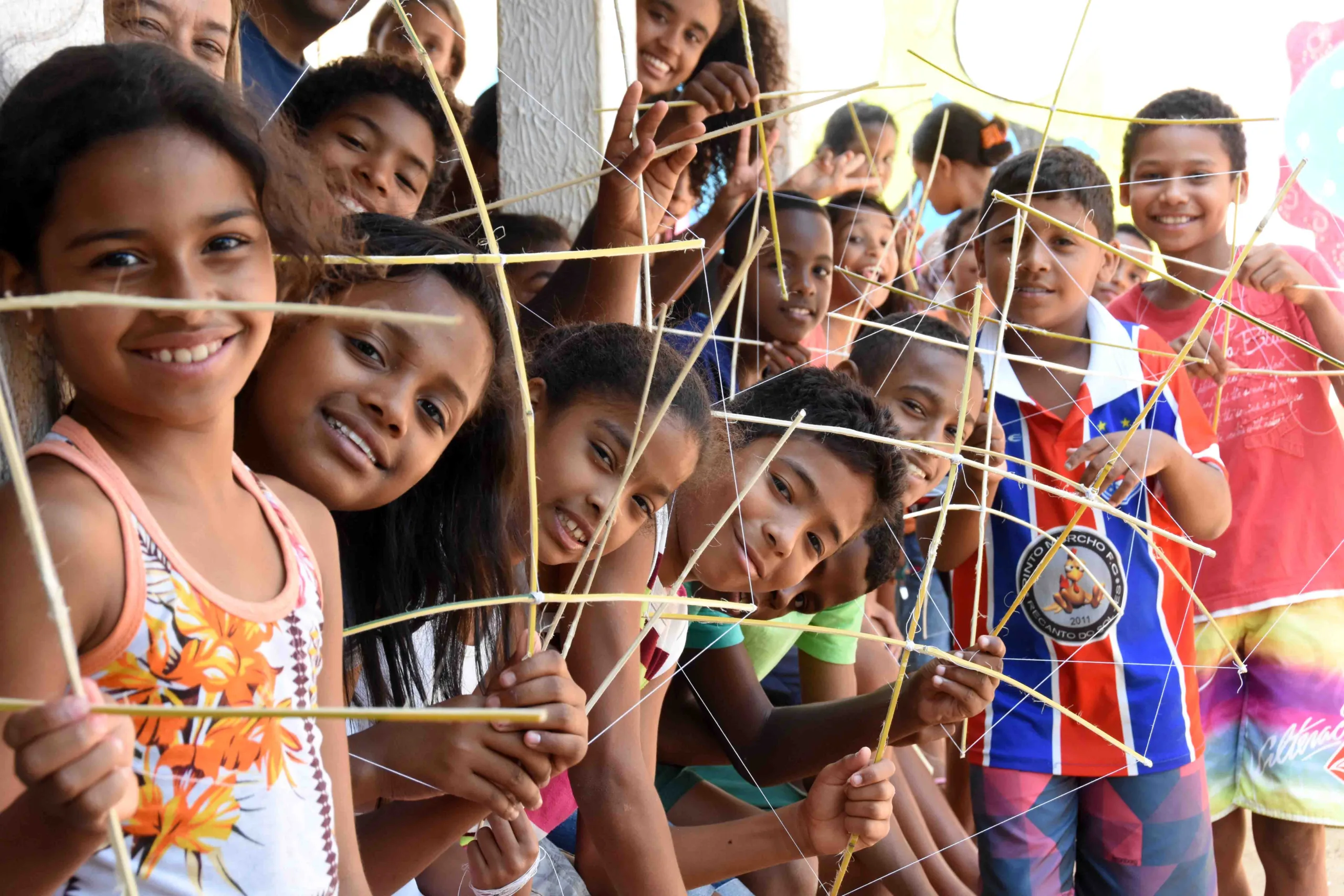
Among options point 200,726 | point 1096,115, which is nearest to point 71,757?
point 200,726

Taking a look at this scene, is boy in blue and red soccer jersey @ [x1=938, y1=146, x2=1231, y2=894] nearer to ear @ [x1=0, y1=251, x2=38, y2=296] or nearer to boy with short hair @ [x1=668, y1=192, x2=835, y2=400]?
boy with short hair @ [x1=668, y1=192, x2=835, y2=400]

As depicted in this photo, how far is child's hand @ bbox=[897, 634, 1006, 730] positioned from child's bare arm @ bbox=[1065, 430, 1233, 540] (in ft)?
0.85

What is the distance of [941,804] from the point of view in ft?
5.70

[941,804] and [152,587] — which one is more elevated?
[152,587]

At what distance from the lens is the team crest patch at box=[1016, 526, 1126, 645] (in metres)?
1.44

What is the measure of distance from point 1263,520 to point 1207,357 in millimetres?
295

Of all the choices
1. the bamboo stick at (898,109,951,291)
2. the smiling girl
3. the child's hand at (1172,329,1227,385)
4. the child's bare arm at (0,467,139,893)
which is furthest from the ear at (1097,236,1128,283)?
the child's bare arm at (0,467,139,893)

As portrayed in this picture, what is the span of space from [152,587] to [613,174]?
0.64 meters

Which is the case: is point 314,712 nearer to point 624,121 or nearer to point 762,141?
point 624,121

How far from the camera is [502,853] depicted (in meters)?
0.93

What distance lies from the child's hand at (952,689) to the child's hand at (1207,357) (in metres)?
0.55

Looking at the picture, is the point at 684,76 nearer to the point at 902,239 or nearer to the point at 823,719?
the point at 823,719

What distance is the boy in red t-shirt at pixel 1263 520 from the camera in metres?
1.61

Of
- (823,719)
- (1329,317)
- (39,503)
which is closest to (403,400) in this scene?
(39,503)
